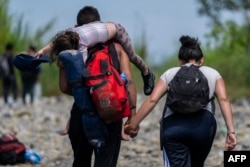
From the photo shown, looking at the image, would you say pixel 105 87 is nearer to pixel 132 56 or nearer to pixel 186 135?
pixel 132 56

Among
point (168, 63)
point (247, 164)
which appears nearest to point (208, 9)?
point (168, 63)

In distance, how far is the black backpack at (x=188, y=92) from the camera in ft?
26.4

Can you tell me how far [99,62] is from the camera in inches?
317

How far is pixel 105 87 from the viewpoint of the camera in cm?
791

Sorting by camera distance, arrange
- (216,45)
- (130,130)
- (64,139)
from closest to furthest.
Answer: (130,130)
(64,139)
(216,45)

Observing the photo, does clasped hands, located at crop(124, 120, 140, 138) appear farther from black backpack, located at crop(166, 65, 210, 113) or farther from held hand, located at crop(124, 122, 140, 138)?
black backpack, located at crop(166, 65, 210, 113)

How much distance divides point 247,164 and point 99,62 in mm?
1691

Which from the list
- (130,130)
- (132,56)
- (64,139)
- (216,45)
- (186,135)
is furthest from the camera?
(216,45)

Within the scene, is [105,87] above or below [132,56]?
below

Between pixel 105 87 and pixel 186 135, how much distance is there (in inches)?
34.0

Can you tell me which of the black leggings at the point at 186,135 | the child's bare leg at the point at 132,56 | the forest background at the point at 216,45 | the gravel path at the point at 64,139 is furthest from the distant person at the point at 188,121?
the forest background at the point at 216,45

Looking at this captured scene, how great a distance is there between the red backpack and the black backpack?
1.30 ft

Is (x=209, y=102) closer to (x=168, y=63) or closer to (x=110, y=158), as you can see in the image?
(x=110, y=158)

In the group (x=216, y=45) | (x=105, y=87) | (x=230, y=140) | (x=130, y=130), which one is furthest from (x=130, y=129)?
(x=216, y=45)
